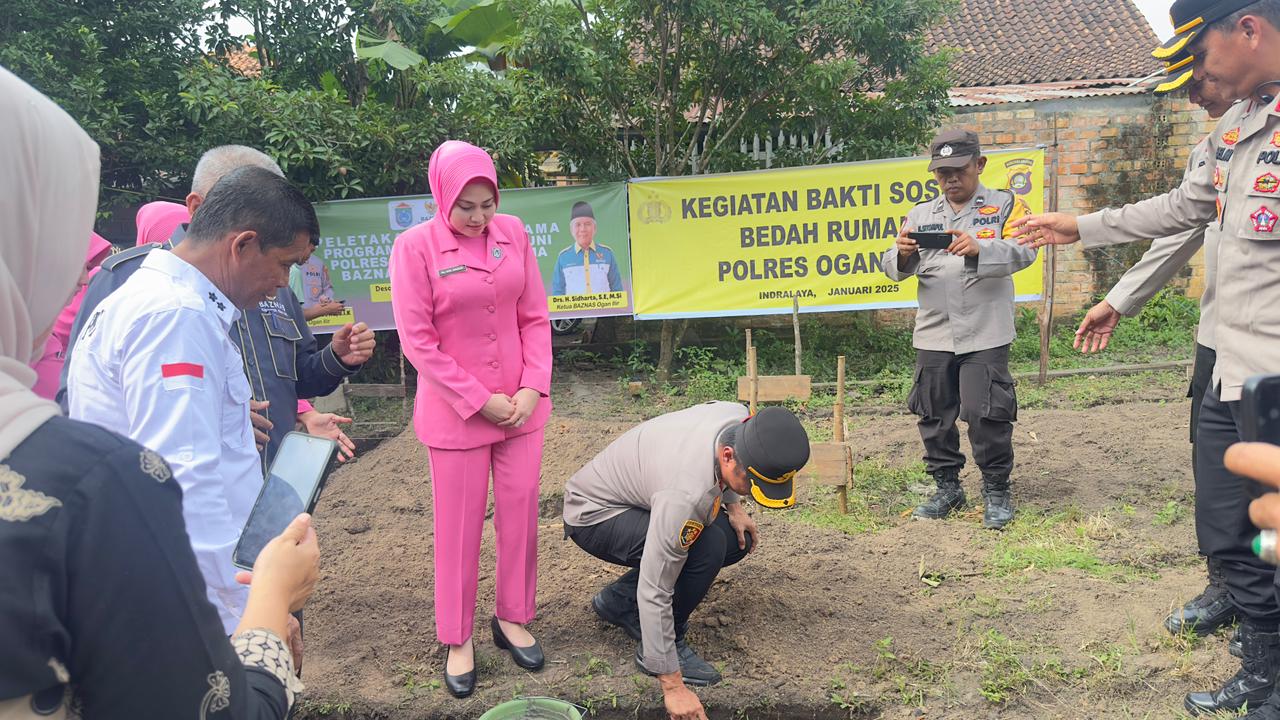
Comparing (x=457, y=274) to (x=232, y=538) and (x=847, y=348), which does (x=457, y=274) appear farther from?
(x=847, y=348)

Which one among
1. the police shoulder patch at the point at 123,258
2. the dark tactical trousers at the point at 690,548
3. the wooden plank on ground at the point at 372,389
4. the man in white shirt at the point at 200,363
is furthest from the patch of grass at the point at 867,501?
the wooden plank on ground at the point at 372,389

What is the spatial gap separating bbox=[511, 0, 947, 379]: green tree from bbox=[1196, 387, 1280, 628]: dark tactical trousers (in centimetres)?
548

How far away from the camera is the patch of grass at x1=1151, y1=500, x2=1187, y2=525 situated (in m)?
4.37

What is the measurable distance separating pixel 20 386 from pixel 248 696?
19.6 inches

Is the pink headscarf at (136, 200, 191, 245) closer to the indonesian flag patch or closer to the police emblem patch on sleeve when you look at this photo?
the indonesian flag patch

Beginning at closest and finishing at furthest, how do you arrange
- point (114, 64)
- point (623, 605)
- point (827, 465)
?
point (623, 605) → point (827, 465) → point (114, 64)

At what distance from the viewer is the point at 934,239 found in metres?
4.26

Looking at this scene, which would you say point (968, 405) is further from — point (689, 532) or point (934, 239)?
point (689, 532)

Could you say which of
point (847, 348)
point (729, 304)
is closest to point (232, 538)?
point (729, 304)

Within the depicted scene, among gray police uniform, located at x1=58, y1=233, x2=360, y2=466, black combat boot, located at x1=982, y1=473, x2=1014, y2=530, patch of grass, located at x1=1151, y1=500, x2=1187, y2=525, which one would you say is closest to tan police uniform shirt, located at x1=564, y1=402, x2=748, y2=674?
gray police uniform, located at x1=58, y1=233, x2=360, y2=466

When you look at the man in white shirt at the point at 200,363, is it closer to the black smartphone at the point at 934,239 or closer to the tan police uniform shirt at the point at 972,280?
the black smartphone at the point at 934,239

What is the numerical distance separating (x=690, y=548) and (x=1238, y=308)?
1963 millimetres

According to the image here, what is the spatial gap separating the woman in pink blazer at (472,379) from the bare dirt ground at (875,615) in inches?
13.0

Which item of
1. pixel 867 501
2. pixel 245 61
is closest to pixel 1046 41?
pixel 245 61
